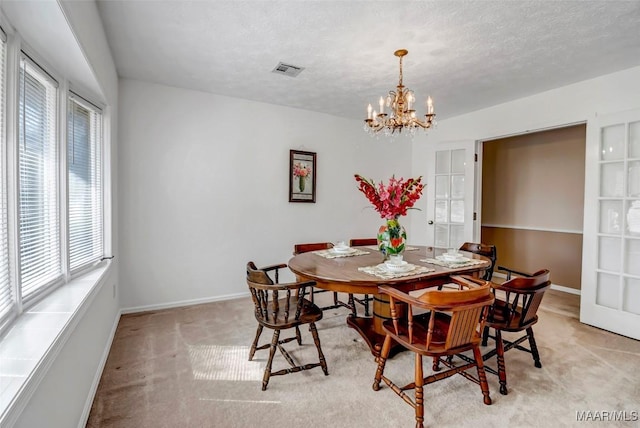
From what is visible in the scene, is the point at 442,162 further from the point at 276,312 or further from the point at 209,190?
the point at 276,312

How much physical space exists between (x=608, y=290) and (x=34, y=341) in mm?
4384

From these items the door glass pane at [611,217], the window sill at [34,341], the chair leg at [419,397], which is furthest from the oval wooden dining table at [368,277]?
the door glass pane at [611,217]

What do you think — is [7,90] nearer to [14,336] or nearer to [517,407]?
[14,336]

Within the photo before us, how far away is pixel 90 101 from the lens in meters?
2.46

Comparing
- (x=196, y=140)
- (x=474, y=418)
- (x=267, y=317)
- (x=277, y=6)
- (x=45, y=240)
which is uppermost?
(x=277, y=6)

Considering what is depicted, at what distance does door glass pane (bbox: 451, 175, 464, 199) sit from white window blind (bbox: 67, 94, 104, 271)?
4289mm

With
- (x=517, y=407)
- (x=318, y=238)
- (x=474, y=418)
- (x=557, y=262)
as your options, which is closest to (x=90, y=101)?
(x=318, y=238)

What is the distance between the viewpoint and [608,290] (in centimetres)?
311

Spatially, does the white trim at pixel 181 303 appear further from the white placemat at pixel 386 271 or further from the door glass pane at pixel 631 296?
the door glass pane at pixel 631 296

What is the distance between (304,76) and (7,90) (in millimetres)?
2378

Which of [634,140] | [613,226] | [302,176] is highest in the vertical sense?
[634,140]

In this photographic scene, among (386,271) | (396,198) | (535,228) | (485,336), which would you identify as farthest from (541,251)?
(386,271)

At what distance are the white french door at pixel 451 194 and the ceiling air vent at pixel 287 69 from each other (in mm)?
2645

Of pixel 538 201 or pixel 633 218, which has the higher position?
pixel 538 201
